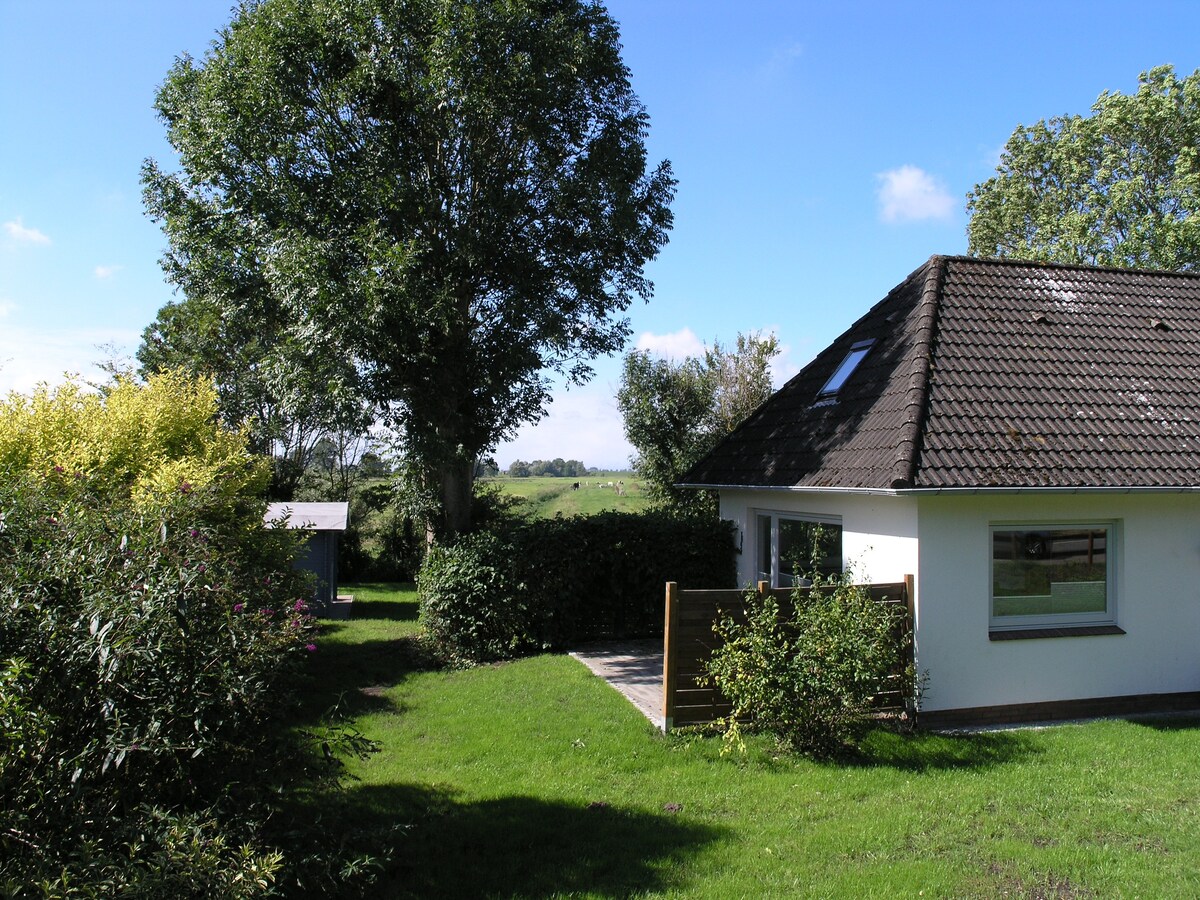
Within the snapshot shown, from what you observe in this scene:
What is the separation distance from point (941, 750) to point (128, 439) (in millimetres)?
9816

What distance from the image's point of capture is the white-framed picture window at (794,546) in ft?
35.5

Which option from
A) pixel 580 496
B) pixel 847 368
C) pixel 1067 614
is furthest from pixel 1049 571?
pixel 580 496

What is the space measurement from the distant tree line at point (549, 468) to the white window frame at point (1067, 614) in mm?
41774

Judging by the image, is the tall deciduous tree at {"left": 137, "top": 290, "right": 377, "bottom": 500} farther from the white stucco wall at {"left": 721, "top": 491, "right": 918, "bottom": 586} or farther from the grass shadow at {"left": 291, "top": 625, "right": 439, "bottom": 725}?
the white stucco wall at {"left": 721, "top": 491, "right": 918, "bottom": 586}

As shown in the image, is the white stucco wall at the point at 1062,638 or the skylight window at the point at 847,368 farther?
the skylight window at the point at 847,368

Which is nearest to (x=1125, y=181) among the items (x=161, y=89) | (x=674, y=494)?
(x=674, y=494)

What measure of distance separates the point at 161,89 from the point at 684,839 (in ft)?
48.5

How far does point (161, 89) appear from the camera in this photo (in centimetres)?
1401

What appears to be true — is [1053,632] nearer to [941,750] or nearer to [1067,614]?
[1067,614]

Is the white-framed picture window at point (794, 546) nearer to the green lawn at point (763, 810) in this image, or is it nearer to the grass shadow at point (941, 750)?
the grass shadow at point (941, 750)

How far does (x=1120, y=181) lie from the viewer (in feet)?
75.8

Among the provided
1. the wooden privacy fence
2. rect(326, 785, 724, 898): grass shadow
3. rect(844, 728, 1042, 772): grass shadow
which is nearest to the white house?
rect(844, 728, 1042, 772): grass shadow

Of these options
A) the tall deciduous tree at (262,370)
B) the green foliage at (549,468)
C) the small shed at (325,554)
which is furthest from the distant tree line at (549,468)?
the small shed at (325,554)

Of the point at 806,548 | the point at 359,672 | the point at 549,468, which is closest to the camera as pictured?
the point at 806,548
